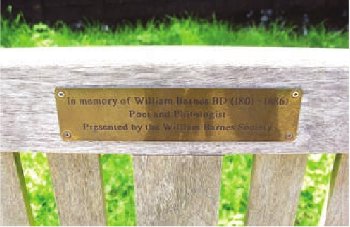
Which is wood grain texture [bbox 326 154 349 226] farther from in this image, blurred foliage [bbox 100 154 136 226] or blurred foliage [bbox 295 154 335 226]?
blurred foliage [bbox 100 154 136 226]

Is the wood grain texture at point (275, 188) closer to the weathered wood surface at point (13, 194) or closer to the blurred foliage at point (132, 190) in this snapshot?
the weathered wood surface at point (13, 194)

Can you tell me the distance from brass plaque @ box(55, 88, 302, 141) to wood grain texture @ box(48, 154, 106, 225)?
116 millimetres

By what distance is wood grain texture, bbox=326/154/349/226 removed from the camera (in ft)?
3.92

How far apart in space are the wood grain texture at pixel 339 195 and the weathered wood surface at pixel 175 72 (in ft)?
0.54

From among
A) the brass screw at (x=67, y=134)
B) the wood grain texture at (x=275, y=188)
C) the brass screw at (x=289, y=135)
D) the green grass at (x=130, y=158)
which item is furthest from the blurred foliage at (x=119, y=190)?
the brass screw at (x=289, y=135)

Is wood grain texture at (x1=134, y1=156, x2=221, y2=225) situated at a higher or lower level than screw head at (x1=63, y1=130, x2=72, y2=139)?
lower

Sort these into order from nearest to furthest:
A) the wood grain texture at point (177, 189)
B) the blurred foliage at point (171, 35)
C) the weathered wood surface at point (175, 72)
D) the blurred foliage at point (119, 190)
Answer: the weathered wood surface at point (175, 72)
the wood grain texture at point (177, 189)
the blurred foliage at point (119, 190)
the blurred foliage at point (171, 35)

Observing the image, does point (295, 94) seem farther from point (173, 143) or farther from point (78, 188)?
point (78, 188)

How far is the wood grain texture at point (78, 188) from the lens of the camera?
3.87 feet

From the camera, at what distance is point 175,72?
0.99 metres

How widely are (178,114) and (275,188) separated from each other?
32 cm

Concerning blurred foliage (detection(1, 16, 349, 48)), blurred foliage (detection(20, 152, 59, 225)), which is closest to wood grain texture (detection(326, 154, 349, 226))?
blurred foliage (detection(20, 152, 59, 225))

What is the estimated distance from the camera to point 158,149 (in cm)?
111

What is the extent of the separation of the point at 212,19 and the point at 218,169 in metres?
2.80
